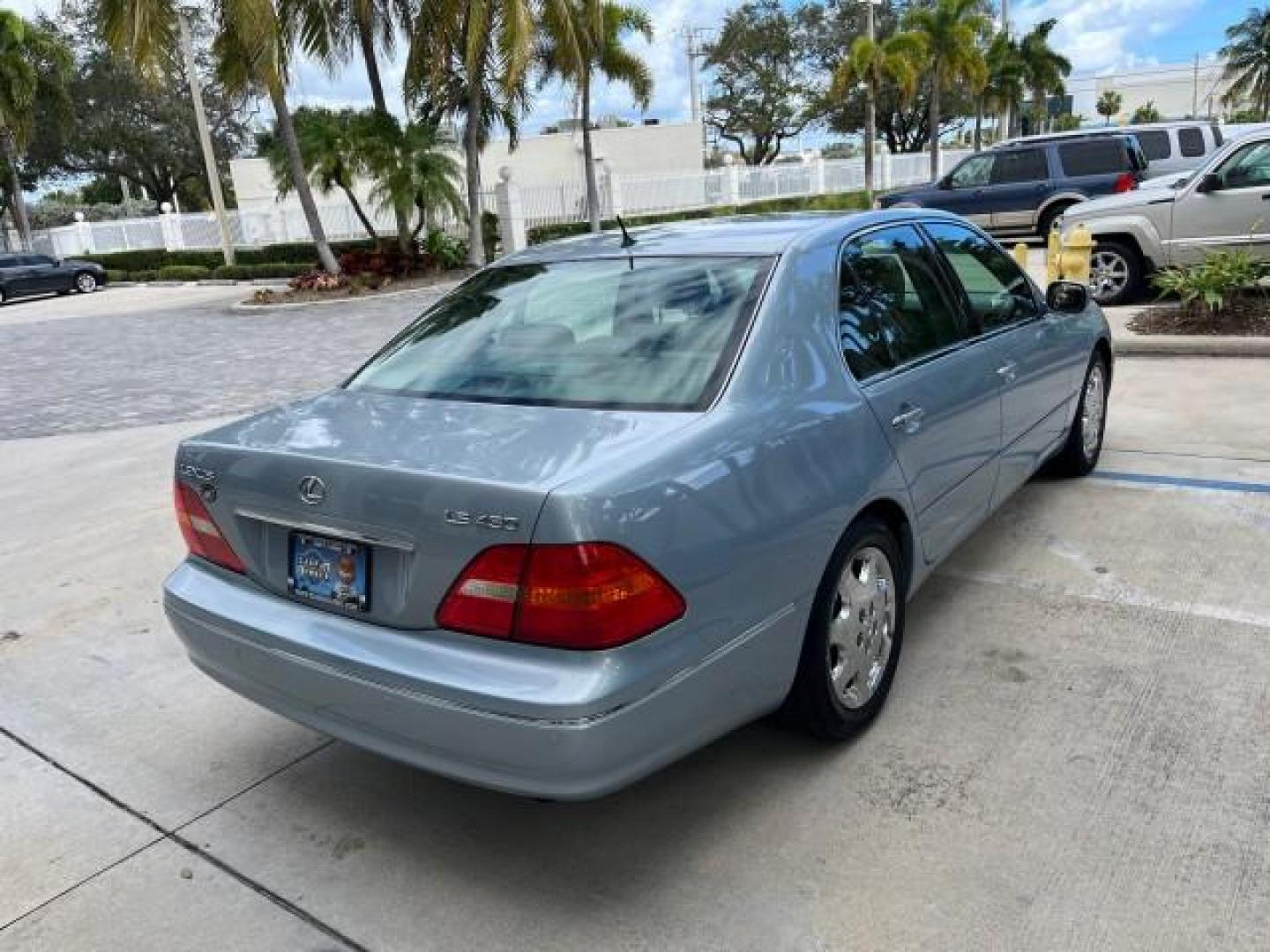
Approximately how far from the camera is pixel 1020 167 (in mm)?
16734

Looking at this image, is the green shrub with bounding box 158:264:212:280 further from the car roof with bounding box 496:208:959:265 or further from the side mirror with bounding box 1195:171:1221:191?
the car roof with bounding box 496:208:959:265

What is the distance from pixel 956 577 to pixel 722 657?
2161 millimetres

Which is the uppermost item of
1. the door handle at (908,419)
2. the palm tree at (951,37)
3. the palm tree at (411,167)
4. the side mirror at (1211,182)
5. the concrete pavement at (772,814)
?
the palm tree at (951,37)

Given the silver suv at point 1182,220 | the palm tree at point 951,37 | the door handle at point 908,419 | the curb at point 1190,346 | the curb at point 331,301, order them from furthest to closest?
1. the palm tree at point 951,37
2. the curb at point 331,301
3. the silver suv at point 1182,220
4. the curb at point 1190,346
5. the door handle at point 908,419

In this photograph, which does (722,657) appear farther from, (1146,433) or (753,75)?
(753,75)

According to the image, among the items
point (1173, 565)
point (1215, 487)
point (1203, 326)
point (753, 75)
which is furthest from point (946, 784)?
point (753, 75)

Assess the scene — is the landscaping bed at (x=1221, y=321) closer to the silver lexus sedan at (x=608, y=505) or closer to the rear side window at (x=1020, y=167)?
the silver lexus sedan at (x=608, y=505)

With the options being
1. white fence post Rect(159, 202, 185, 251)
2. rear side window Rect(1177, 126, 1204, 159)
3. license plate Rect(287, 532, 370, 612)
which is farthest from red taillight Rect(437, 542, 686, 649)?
white fence post Rect(159, 202, 185, 251)

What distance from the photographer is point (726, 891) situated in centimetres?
256

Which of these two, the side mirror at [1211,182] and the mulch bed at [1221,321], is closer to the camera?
the mulch bed at [1221,321]

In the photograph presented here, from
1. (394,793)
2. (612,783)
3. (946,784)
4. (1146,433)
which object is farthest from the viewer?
(1146,433)

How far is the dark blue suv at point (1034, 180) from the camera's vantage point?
15930 millimetres

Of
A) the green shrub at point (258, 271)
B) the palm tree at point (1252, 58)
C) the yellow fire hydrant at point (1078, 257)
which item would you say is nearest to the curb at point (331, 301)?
the green shrub at point (258, 271)

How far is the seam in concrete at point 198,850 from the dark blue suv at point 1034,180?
15071 mm
